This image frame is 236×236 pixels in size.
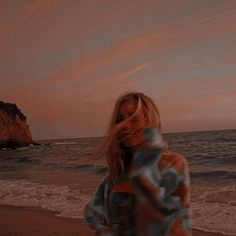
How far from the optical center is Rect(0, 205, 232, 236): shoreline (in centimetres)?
625

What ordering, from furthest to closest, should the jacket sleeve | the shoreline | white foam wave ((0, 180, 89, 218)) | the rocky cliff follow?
the rocky cliff
white foam wave ((0, 180, 89, 218))
the shoreline
the jacket sleeve

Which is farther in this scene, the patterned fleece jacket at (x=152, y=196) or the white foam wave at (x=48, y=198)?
the white foam wave at (x=48, y=198)

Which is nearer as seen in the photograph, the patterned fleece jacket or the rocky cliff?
the patterned fleece jacket

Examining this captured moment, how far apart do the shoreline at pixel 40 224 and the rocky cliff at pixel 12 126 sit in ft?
184

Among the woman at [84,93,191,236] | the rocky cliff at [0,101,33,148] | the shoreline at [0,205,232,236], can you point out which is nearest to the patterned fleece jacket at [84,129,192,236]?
the woman at [84,93,191,236]

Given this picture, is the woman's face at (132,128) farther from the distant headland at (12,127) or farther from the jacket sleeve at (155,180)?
the distant headland at (12,127)

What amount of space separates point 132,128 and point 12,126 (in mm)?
65617

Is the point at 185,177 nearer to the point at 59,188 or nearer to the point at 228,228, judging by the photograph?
the point at 228,228

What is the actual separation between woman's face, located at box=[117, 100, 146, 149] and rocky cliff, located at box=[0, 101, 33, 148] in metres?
62.2

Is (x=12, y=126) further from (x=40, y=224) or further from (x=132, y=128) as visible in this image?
(x=132, y=128)

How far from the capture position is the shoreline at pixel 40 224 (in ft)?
20.5

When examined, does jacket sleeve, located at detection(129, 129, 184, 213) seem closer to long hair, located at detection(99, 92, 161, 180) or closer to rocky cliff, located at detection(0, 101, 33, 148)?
long hair, located at detection(99, 92, 161, 180)

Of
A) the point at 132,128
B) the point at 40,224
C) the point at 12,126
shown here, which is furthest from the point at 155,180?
the point at 12,126

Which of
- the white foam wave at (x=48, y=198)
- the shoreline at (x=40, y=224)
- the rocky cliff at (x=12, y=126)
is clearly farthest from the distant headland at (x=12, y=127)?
the shoreline at (x=40, y=224)
